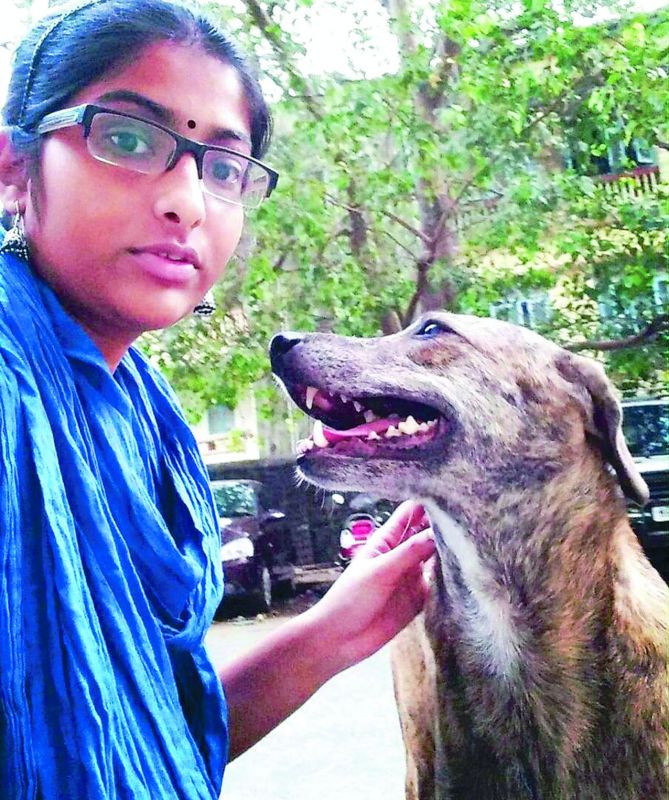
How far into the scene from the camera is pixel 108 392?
0.69 m

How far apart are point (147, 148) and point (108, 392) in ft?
0.70

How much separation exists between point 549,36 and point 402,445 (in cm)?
87

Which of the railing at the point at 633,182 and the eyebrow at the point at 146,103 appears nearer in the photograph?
the eyebrow at the point at 146,103

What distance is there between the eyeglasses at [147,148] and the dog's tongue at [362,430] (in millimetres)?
310

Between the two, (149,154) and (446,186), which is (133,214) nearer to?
(149,154)

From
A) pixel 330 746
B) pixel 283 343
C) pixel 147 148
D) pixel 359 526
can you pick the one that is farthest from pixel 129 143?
pixel 330 746

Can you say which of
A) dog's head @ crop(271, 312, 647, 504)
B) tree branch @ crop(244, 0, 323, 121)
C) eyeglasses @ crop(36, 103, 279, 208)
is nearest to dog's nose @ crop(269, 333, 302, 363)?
dog's head @ crop(271, 312, 647, 504)

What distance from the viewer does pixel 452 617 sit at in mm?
972

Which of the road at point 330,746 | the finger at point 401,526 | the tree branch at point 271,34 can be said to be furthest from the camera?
the tree branch at point 271,34

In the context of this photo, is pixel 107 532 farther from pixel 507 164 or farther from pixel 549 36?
pixel 549 36

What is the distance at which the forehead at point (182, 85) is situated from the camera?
0.65 meters

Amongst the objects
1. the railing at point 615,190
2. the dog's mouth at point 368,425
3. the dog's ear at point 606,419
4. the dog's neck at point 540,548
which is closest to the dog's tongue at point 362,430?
the dog's mouth at point 368,425

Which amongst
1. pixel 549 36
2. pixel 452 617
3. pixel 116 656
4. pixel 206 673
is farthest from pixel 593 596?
pixel 549 36

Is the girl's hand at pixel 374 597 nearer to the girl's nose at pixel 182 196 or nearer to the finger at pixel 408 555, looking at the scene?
the finger at pixel 408 555
